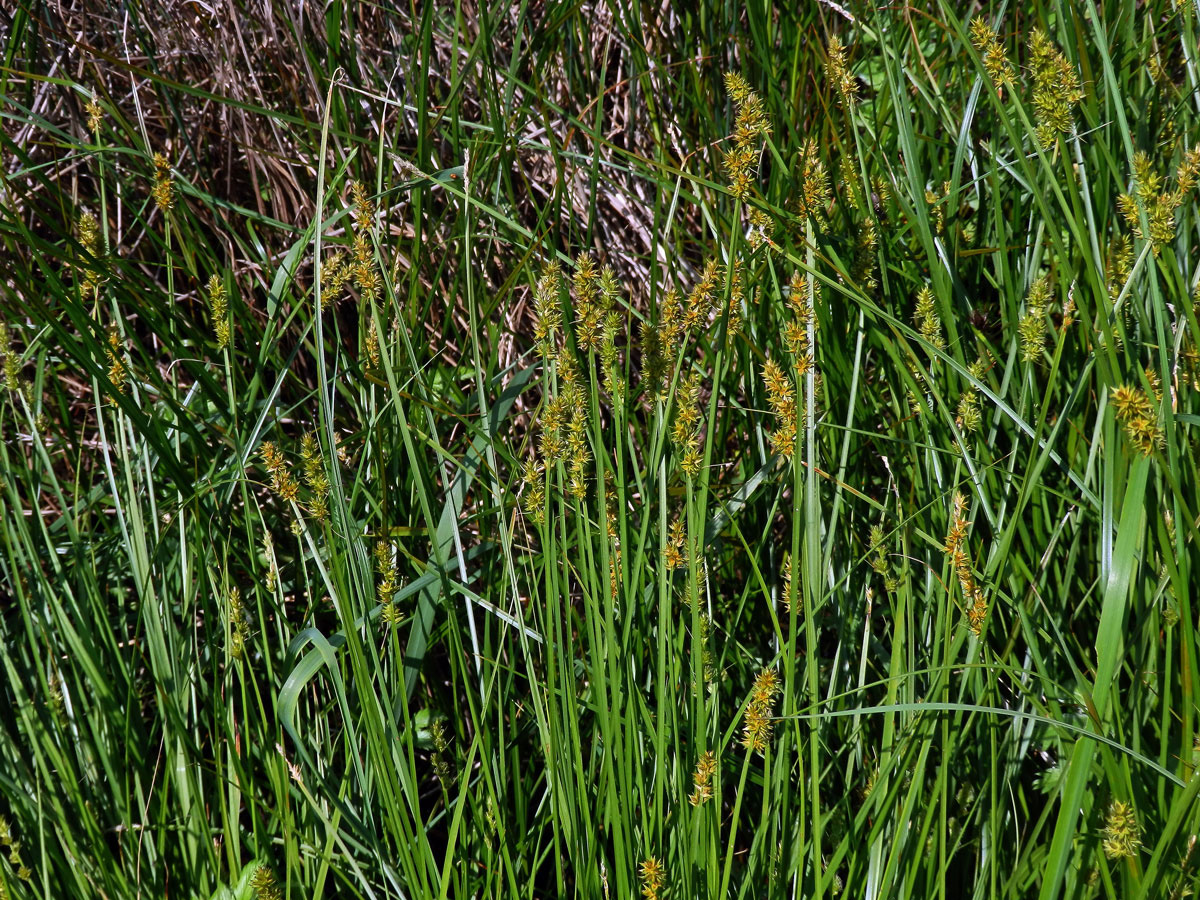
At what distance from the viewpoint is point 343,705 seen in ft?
3.59

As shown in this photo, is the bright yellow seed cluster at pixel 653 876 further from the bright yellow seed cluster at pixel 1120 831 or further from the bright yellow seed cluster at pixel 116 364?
the bright yellow seed cluster at pixel 116 364

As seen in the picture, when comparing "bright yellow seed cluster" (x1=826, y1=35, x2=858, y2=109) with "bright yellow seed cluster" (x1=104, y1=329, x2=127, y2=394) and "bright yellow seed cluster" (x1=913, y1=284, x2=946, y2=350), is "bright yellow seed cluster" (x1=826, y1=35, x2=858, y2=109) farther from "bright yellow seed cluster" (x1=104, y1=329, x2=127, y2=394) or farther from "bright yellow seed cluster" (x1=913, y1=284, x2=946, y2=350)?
"bright yellow seed cluster" (x1=104, y1=329, x2=127, y2=394)

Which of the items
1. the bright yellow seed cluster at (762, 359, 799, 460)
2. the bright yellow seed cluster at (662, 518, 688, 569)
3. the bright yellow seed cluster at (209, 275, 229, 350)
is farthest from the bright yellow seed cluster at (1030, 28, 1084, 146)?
the bright yellow seed cluster at (209, 275, 229, 350)

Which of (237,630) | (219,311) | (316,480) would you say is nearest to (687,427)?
(316,480)

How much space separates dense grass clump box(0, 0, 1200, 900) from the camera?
3.29 feet

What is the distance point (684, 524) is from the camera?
53.5 inches

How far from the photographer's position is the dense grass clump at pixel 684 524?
39.4 inches

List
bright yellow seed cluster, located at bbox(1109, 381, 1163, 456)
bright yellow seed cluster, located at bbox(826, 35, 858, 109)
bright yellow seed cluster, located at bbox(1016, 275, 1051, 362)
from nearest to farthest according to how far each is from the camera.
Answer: bright yellow seed cluster, located at bbox(1109, 381, 1163, 456), bright yellow seed cluster, located at bbox(1016, 275, 1051, 362), bright yellow seed cluster, located at bbox(826, 35, 858, 109)

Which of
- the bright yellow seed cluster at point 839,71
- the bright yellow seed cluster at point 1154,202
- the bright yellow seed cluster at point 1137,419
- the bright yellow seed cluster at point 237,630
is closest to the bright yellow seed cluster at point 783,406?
the bright yellow seed cluster at point 1137,419

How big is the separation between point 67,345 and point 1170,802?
1.47 m

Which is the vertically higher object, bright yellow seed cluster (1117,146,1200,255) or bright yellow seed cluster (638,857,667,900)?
bright yellow seed cluster (1117,146,1200,255)

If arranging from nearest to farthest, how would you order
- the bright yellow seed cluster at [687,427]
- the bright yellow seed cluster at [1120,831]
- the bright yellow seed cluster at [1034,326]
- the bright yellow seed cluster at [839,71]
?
1. the bright yellow seed cluster at [1120,831]
2. the bright yellow seed cluster at [687,427]
3. the bright yellow seed cluster at [1034,326]
4. the bright yellow seed cluster at [839,71]

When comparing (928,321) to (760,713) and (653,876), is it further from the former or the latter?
(653,876)

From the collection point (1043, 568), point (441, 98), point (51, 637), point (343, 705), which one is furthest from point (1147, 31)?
point (51, 637)
